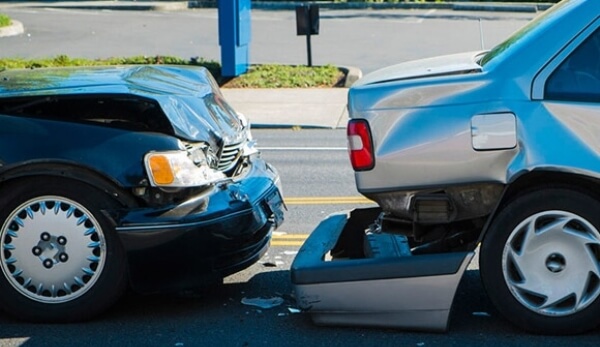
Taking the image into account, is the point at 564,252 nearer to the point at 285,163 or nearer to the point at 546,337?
the point at 546,337

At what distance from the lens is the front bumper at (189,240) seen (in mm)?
5594

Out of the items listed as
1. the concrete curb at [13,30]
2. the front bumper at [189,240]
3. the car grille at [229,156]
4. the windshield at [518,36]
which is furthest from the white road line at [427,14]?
the front bumper at [189,240]

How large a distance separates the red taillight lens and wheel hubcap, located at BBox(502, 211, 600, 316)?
0.79m

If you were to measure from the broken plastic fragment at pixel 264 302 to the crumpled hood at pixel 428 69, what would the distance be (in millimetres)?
1279

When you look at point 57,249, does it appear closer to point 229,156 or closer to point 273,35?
point 229,156

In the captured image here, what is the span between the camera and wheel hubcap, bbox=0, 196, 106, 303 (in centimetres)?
564

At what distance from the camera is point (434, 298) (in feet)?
17.6

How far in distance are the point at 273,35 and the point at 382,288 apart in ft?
69.9

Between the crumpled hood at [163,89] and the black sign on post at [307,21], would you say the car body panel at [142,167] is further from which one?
the black sign on post at [307,21]

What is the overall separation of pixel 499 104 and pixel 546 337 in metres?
1.15

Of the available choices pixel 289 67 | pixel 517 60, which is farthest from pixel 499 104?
pixel 289 67

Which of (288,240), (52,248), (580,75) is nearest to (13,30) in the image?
(288,240)

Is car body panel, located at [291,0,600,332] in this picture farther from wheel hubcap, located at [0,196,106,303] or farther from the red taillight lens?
wheel hubcap, located at [0,196,106,303]

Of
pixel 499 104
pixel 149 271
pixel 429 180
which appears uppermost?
pixel 499 104
